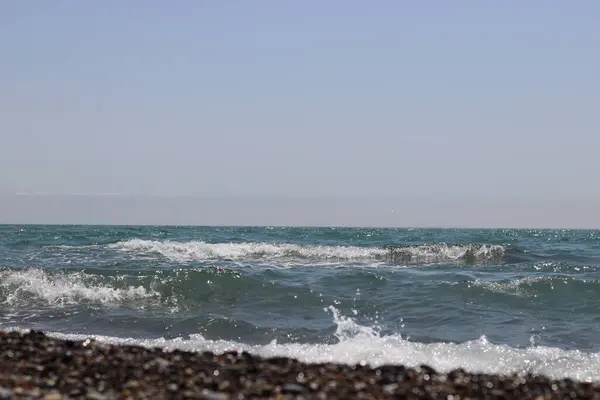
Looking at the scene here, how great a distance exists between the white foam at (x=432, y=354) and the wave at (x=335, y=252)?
16.5 meters

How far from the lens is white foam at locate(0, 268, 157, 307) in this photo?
1384cm

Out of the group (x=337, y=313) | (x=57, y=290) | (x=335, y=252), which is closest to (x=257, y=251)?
(x=335, y=252)

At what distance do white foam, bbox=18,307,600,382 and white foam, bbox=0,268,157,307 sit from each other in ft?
14.6

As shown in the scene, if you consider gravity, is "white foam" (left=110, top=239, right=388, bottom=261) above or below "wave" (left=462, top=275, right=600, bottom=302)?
below

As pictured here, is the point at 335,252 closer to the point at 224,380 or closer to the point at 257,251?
the point at 257,251

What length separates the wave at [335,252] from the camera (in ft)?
88.9

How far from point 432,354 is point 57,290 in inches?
366

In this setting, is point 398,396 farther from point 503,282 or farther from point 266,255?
point 266,255

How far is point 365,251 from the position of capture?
30.0 meters

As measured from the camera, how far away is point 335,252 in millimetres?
29688

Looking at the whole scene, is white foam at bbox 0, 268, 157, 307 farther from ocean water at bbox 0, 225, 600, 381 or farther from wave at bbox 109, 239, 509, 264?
wave at bbox 109, 239, 509, 264

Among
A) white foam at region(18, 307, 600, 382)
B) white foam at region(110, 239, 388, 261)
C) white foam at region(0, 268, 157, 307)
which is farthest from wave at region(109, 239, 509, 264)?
white foam at region(18, 307, 600, 382)

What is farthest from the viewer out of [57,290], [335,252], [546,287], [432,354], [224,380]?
[335,252]

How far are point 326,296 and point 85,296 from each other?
537 centimetres
